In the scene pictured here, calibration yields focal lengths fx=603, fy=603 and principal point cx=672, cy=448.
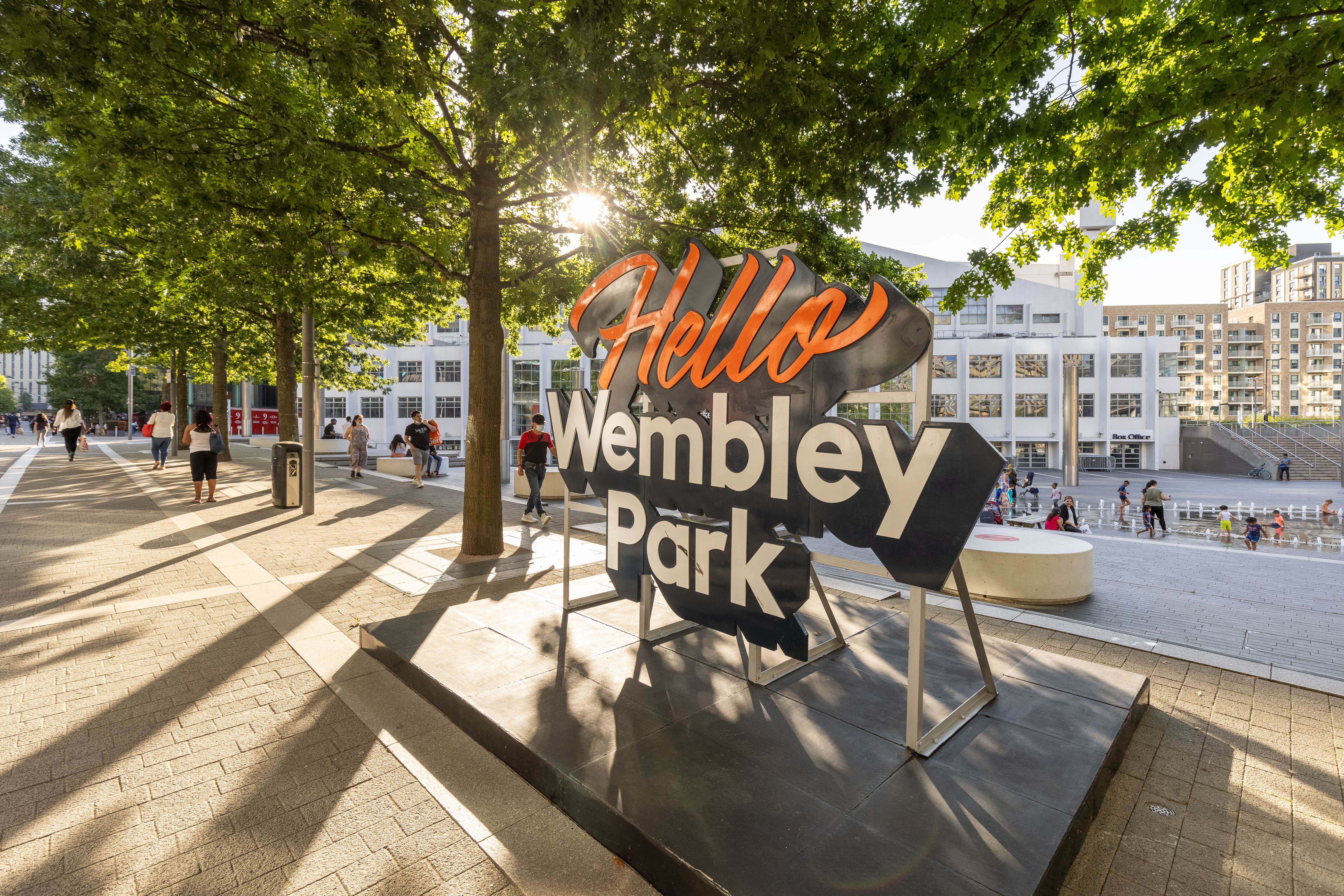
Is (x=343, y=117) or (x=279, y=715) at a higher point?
(x=343, y=117)

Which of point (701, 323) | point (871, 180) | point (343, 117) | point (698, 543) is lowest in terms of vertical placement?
point (698, 543)

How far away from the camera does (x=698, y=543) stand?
440cm

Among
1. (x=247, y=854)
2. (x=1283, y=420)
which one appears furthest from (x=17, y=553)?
(x=1283, y=420)

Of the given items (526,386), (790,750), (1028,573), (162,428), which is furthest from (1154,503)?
(526,386)

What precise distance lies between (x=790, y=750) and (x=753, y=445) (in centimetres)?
185

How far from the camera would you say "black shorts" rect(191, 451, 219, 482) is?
12.9 meters

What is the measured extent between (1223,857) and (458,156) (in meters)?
10.2

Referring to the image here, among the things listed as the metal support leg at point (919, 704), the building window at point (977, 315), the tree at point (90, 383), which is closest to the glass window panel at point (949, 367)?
the building window at point (977, 315)

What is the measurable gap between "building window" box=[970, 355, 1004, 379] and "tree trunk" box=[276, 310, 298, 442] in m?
49.1

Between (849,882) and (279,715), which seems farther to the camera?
(279,715)

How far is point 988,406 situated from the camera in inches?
1982

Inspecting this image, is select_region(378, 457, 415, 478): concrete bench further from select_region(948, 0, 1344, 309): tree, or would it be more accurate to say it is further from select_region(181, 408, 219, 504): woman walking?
select_region(948, 0, 1344, 309): tree

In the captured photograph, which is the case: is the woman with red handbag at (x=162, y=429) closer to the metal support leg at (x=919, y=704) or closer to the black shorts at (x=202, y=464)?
the black shorts at (x=202, y=464)

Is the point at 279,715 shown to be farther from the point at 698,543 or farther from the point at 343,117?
the point at 343,117
